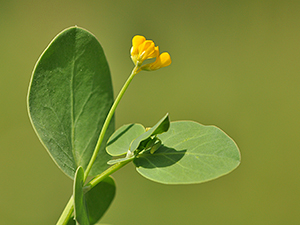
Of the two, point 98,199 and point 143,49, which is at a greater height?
point 143,49

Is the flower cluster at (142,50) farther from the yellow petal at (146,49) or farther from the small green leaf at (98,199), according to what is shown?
the small green leaf at (98,199)

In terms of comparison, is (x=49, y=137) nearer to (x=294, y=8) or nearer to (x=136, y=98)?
(x=136, y=98)

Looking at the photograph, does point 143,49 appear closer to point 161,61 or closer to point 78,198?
point 161,61

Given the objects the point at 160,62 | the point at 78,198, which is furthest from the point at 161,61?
the point at 78,198

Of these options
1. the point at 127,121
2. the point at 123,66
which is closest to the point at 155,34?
the point at 123,66

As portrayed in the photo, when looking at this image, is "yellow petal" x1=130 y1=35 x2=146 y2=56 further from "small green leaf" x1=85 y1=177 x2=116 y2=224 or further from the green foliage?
"small green leaf" x1=85 y1=177 x2=116 y2=224

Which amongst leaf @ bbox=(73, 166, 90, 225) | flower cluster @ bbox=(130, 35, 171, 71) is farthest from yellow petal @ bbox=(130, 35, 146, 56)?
leaf @ bbox=(73, 166, 90, 225)
